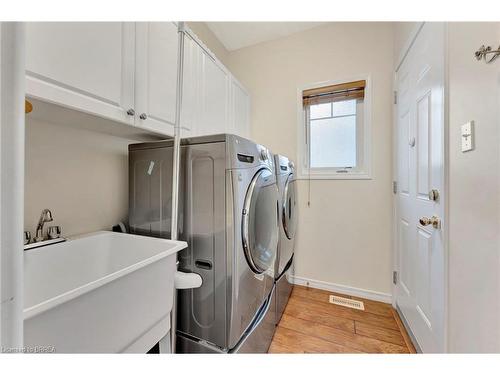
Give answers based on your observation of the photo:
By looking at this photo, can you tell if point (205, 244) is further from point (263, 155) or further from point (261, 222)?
point (263, 155)

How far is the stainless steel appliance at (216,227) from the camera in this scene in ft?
2.92

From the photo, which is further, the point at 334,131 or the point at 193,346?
the point at 334,131

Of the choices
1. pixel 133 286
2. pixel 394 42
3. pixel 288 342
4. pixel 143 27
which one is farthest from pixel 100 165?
pixel 394 42

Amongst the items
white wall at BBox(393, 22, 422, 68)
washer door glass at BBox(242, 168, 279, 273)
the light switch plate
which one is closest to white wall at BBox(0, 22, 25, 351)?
washer door glass at BBox(242, 168, 279, 273)

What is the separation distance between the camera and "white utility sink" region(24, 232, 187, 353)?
438 mm

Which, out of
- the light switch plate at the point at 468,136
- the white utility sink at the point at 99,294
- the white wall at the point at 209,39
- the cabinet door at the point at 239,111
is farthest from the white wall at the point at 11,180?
the white wall at the point at 209,39

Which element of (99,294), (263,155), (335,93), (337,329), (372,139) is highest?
(335,93)

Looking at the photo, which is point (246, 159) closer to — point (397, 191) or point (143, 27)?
point (143, 27)

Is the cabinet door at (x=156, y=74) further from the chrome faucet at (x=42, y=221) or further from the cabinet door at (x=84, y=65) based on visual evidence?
the chrome faucet at (x=42, y=221)

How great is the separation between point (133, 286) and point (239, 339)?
0.64 meters

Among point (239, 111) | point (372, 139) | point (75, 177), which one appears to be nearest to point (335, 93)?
point (372, 139)

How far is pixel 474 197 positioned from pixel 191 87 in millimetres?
1608

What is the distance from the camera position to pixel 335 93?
204 centimetres

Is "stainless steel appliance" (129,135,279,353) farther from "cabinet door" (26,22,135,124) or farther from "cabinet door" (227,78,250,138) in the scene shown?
"cabinet door" (227,78,250,138)
